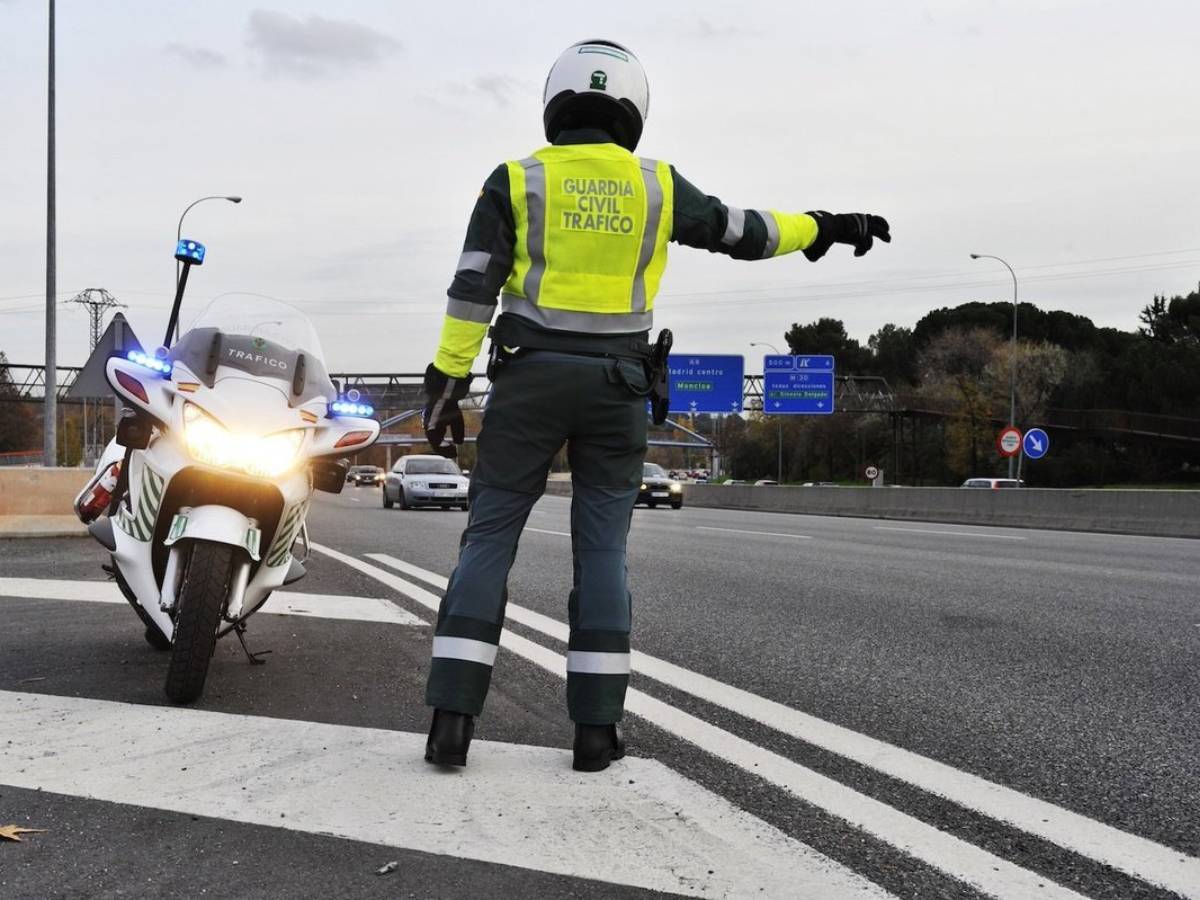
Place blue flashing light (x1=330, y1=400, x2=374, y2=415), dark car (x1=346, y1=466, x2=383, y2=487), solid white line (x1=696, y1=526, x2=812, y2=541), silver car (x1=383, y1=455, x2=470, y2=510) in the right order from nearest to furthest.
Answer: blue flashing light (x1=330, y1=400, x2=374, y2=415)
solid white line (x1=696, y1=526, x2=812, y2=541)
silver car (x1=383, y1=455, x2=470, y2=510)
dark car (x1=346, y1=466, x2=383, y2=487)

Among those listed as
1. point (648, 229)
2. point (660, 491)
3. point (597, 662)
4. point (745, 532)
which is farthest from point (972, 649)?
point (660, 491)

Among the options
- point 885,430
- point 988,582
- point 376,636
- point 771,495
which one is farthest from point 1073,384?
point 376,636

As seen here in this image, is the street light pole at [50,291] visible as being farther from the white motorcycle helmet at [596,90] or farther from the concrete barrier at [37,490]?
the white motorcycle helmet at [596,90]

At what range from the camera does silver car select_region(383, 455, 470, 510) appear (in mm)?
25750

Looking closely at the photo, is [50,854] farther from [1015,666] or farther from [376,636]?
[1015,666]

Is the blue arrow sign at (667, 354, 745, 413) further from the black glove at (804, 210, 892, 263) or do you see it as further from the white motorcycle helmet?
the white motorcycle helmet

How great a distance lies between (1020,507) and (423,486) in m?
12.5

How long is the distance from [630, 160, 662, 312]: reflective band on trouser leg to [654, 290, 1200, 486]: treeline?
1760 inches

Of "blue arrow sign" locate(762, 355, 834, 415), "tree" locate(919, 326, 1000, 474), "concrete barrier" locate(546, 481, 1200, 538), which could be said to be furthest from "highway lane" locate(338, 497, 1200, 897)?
"tree" locate(919, 326, 1000, 474)

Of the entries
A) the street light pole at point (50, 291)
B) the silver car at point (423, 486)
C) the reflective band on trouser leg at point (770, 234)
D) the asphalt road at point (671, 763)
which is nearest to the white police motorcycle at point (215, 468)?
the asphalt road at point (671, 763)

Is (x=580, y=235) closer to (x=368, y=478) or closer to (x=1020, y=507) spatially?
(x=1020, y=507)

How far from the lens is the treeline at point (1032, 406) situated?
198ft

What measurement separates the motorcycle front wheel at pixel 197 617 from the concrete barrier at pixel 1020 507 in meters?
16.8

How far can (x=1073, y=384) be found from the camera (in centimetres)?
6506
